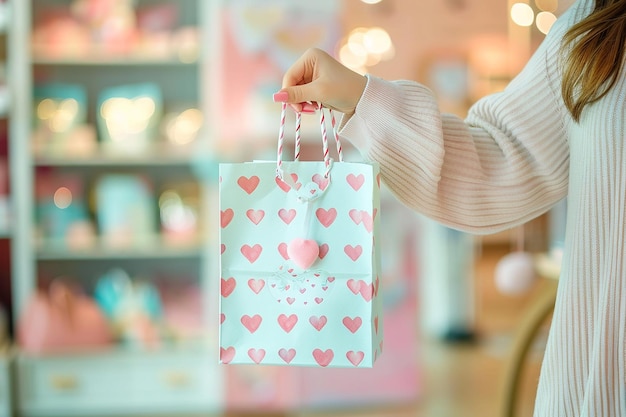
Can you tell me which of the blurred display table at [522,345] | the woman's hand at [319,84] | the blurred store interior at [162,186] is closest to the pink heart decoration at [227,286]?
the woman's hand at [319,84]

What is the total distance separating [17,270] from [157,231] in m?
0.57

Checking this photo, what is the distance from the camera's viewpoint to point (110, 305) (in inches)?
133

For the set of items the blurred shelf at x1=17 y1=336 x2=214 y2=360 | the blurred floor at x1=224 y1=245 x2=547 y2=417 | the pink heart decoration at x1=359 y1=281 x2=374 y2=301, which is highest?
the pink heart decoration at x1=359 y1=281 x2=374 y2=301

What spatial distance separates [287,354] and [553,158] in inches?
17.0

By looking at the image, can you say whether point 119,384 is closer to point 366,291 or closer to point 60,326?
point 60,326

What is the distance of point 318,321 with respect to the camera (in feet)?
3.27

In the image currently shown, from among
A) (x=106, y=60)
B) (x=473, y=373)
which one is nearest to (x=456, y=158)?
(x=106, y=60)

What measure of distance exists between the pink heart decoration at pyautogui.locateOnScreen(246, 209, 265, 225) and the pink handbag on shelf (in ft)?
7.89

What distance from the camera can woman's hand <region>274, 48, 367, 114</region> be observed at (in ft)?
3.27

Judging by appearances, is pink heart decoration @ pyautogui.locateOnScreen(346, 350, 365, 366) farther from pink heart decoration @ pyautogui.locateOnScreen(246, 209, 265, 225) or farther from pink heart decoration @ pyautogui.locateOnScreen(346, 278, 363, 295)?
pink heart decoration @ pyautogui.locateOnScreen(246, 209, 265, 225)

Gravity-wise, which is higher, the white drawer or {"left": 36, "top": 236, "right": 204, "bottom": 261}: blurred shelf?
{"left": 36, "top": 236, "right": 204, "bottom": 261}: blurred shelf

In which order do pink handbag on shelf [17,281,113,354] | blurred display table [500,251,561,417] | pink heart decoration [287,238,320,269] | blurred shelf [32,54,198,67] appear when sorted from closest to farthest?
pink heart decoration [287,238,320,269], blurred display table [500,251,561,417], pink handbag on shelf [17,281,113,354], blurred shelf [32,54,198,67]

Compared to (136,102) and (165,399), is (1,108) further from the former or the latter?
(165,399)

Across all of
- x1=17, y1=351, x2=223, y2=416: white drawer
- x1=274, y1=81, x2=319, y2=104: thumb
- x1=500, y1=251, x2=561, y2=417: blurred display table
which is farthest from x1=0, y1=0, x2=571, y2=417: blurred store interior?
x1=274, y1=81, x2=319, y2=104: thumb
